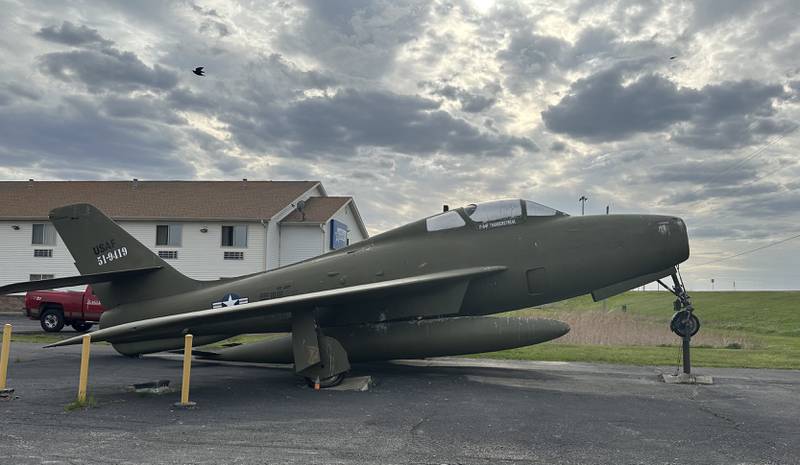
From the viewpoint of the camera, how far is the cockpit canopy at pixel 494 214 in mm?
10695

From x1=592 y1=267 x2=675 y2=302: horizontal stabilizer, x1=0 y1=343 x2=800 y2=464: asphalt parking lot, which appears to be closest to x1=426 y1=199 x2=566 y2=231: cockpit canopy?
x1=592 y1=267 x2=675 y2=302: horizontal stabilizer

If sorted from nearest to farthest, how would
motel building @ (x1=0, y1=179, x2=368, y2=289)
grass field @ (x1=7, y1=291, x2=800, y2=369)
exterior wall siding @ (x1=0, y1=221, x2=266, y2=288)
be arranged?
1. grass field @ (x1=7, y1=291, x2=800, y2=369)
2. exterior wall siding @ (x1=0, y1=221, x2=266, y2=288)
3. motel building @ (x1=0, y1=179, x2=368, y2=289)

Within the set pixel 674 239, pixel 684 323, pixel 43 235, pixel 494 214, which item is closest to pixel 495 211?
pixel 494 214

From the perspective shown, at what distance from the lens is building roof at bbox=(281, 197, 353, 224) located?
3425 centimetres

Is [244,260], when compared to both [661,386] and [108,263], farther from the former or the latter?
[661,386]

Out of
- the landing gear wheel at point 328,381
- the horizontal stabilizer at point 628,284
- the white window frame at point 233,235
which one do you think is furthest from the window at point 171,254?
the horizontal stabilizer at point 628,284

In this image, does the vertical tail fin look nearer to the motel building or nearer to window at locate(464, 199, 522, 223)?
window at locate(464, 199, 522, 223)

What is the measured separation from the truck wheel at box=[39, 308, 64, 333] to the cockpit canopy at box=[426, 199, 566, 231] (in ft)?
56.4

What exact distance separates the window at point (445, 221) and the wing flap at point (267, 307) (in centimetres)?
98

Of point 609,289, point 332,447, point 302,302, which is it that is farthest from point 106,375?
point 609,289

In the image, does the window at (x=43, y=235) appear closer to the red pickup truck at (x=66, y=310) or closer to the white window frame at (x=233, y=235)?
the white window frame at (x=233, y=235)

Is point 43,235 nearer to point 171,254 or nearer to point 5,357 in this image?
point 171,254

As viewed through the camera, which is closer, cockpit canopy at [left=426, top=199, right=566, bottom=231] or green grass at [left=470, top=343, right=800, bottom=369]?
cockpit canopy at [left=426, top=199, right=566, bottom=231]

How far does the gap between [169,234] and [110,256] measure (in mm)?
23573
